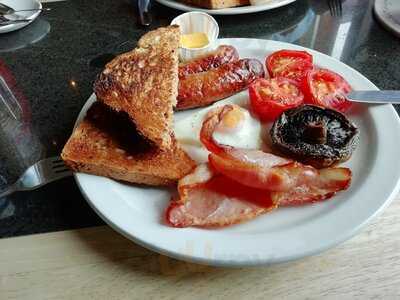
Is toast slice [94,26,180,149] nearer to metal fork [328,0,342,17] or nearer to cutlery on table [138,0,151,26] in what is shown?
cutlery on table [138,0,151,26]

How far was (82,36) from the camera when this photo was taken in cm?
217

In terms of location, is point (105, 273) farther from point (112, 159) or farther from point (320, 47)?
point (320, 47)

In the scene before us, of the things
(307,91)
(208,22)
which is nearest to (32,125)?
(208,22)

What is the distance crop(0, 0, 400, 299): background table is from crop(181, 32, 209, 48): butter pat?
0.37 metres

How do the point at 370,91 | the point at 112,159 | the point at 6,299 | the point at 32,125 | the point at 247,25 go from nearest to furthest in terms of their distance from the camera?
the point at 6,299 < the point at 112,159 < the point at 370,91 < the point at 32,125 < the point at 247,25

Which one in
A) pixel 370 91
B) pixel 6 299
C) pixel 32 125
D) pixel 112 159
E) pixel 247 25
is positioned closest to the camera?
pixel 6 299

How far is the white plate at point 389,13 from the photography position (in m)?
2.02

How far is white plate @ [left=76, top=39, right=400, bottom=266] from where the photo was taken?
1036 millimetres

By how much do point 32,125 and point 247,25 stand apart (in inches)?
46.3

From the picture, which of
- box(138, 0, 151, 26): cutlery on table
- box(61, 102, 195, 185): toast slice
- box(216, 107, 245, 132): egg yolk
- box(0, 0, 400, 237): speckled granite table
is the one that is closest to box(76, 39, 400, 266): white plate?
box(61, 102, 195, 185): toast slice

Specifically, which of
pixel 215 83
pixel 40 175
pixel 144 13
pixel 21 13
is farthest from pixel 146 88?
pixel 21 13

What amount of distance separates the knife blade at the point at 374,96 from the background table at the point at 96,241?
Result: 35 centimetres

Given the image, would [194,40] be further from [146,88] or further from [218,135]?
[218,135]

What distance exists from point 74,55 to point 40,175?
3.05 ft
